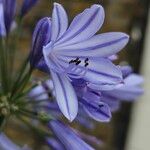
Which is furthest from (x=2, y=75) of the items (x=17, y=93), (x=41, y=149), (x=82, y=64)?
(x=41, y=149)

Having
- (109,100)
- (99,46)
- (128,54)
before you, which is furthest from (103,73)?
(128,54)

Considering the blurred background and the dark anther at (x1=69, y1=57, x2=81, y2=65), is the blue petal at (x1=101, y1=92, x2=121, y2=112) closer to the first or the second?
the dark anther at (x1=69, y1=57, x2=81, y2=65)

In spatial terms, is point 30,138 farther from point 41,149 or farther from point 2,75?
point 2,75

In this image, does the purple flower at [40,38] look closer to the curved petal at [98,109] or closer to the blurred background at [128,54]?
the curved petal at [98,109]

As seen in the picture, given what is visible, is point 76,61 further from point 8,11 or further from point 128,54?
point 128,54

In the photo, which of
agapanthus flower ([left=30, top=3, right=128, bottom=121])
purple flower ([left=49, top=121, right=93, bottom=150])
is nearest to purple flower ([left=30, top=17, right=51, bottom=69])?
agapanthus flower ([left=30, top=3, right=128, bottom=121])

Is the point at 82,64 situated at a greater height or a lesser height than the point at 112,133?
greater

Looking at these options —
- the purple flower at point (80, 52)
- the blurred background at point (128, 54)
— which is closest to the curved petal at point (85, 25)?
the purple flower at point (80, 52)
